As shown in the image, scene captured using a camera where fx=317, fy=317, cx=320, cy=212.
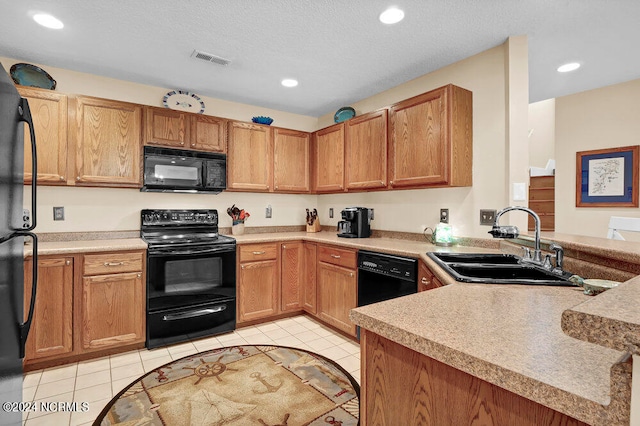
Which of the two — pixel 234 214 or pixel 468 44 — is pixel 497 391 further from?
pixel 234 214

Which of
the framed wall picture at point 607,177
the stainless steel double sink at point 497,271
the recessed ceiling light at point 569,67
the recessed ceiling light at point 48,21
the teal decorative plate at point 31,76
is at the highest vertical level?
the recessed ceiling light at point 569,67

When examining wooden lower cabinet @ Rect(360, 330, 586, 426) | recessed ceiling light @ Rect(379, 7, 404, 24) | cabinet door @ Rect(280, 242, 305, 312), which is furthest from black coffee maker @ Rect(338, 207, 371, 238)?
wooden lower cabinet @ Rect(360, 330, 586, 426)

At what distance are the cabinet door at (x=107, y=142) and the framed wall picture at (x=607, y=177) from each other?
16.2ft

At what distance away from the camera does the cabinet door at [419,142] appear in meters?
2.56

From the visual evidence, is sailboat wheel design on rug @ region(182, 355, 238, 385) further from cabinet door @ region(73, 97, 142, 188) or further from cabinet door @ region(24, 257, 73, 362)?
cabinet door @ region(73, 97, 142, 188)

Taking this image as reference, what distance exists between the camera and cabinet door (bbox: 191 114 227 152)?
328 centimetres

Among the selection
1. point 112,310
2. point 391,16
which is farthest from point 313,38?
point 112,310

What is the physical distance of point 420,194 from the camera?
3.17 meters

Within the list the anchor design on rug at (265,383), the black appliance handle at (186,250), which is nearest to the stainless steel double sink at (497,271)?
the anchor design on rug at (265,383)

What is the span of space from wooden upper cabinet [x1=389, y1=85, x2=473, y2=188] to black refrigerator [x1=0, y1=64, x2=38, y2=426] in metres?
2.50

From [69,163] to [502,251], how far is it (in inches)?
143

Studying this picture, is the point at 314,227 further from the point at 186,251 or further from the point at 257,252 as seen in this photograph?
the point at 186,251

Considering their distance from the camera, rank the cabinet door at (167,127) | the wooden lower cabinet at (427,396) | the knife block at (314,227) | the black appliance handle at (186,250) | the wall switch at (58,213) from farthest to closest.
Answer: the knife block at (314,227) < the cabinet door at (167,127) < the wall switch at (58,213) < the black appliance handle at (186,250) < the wooden lower cabinet at (427,396)

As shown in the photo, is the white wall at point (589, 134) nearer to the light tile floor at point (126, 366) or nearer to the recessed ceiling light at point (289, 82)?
the light tile floor at point (126, 366)
